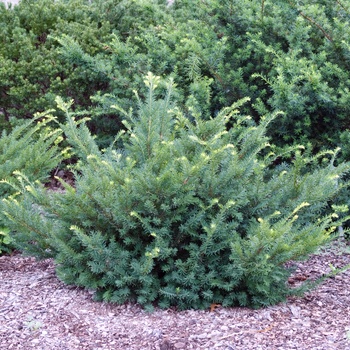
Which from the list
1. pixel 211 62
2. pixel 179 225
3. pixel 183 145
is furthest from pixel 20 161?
pixel 211 62

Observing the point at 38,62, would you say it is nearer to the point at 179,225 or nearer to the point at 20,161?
the point at 20,161

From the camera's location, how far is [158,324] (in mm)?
3637

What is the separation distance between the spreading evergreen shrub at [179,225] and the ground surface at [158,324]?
12 cm

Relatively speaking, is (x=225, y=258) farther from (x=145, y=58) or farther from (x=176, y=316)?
(x=145, y=58)

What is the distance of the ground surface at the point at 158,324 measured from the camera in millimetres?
3447

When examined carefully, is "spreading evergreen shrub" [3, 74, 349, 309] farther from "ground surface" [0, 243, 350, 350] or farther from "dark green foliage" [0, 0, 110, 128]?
"dark green foliage" [0, 0, 110, 128]

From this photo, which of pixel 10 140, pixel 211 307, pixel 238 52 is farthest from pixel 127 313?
pixel 238 52

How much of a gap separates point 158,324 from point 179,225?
0.64 meters

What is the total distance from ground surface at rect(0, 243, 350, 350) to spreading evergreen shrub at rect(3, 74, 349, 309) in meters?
0.12

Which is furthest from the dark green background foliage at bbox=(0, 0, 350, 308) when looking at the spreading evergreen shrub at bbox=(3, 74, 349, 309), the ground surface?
the ground surface

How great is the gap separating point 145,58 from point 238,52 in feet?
2.93

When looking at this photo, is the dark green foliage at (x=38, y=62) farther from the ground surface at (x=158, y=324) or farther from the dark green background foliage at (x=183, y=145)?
the ground surface at (x=158, y=324)

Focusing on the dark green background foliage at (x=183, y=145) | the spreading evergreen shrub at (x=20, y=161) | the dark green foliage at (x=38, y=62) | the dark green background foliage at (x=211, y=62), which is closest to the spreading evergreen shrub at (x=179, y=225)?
the dark green background foliage at (x=183, y=145)

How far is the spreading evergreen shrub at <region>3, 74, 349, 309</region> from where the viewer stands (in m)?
3.68
